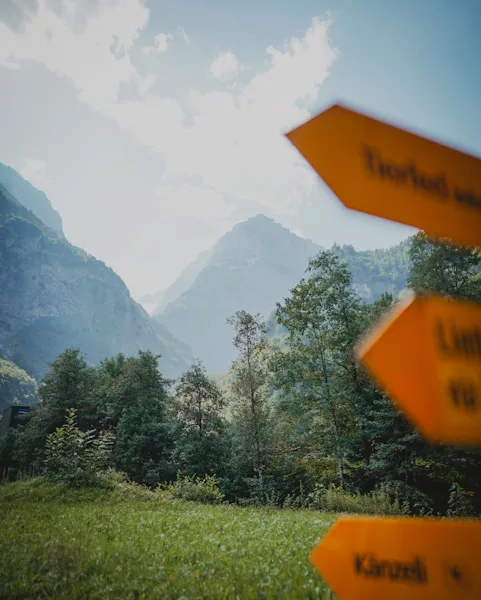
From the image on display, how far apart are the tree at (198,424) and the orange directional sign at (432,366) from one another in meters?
23.2

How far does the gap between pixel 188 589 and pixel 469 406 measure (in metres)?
3.62

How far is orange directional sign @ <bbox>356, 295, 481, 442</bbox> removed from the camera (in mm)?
957

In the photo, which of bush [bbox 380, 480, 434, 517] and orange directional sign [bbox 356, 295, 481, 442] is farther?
bush [bbox 380, 480, 434, 517]

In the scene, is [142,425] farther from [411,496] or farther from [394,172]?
[394,172]

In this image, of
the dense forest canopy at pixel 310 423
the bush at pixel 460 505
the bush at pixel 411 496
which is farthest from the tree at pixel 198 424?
the bush at pixel 460 505

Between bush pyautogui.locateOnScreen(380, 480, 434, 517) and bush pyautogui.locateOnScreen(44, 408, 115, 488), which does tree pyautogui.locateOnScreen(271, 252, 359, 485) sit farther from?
bush pyautogui.locateOnScreen(44, 408, 115, 488)

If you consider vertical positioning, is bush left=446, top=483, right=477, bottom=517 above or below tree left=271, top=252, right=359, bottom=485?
below

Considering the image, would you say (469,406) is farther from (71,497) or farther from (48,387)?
(48,387)

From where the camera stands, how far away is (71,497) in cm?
1033

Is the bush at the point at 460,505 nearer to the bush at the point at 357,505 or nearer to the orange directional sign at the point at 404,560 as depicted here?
the bush at the point at 357,505

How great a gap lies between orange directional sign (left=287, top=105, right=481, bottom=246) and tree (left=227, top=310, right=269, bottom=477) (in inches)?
837

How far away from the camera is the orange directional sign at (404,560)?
91 cm

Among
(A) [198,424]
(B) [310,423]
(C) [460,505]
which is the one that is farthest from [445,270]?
(A) [198,424]

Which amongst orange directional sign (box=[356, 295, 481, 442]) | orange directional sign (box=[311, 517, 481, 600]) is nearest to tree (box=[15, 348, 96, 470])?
orange directional sign (box=[311, 517, 481, 600])
